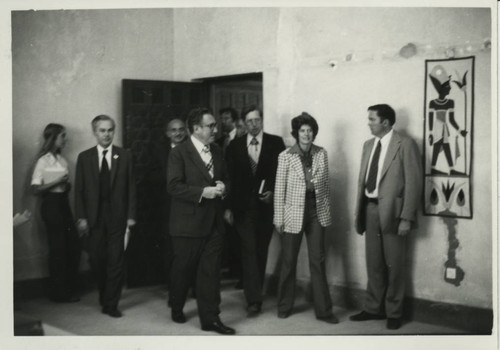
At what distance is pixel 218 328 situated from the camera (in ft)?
14.2

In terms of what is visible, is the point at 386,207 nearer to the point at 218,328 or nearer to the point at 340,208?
the point at 340,208

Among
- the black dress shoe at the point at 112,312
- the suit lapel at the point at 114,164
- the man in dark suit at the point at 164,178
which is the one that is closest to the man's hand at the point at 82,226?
the suit lapel at the point at 114,164

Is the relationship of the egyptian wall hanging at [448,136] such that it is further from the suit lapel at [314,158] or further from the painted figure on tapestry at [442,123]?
the suit lapel at [314,158]

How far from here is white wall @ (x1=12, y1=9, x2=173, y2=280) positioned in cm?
455

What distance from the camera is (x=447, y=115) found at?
168 inches

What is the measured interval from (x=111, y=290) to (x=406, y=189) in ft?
7.36

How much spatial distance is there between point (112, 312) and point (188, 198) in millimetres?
1109

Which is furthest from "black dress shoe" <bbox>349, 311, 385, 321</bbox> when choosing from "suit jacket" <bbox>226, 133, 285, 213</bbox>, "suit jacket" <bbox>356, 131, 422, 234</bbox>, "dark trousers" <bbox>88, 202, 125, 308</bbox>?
"dark trousers" <bbox>88, 202, 125, 308</bbox>

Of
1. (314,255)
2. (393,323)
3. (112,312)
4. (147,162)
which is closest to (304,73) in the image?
(314,255)

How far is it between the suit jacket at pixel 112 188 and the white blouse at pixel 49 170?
0.24 meters

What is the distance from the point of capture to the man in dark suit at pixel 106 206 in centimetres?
471

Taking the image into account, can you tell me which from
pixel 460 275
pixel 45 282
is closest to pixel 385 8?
pixel 460 275

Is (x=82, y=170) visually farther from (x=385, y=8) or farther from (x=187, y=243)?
(x=385, y=8)

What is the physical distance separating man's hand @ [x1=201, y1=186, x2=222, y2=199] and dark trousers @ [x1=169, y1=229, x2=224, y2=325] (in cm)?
28
